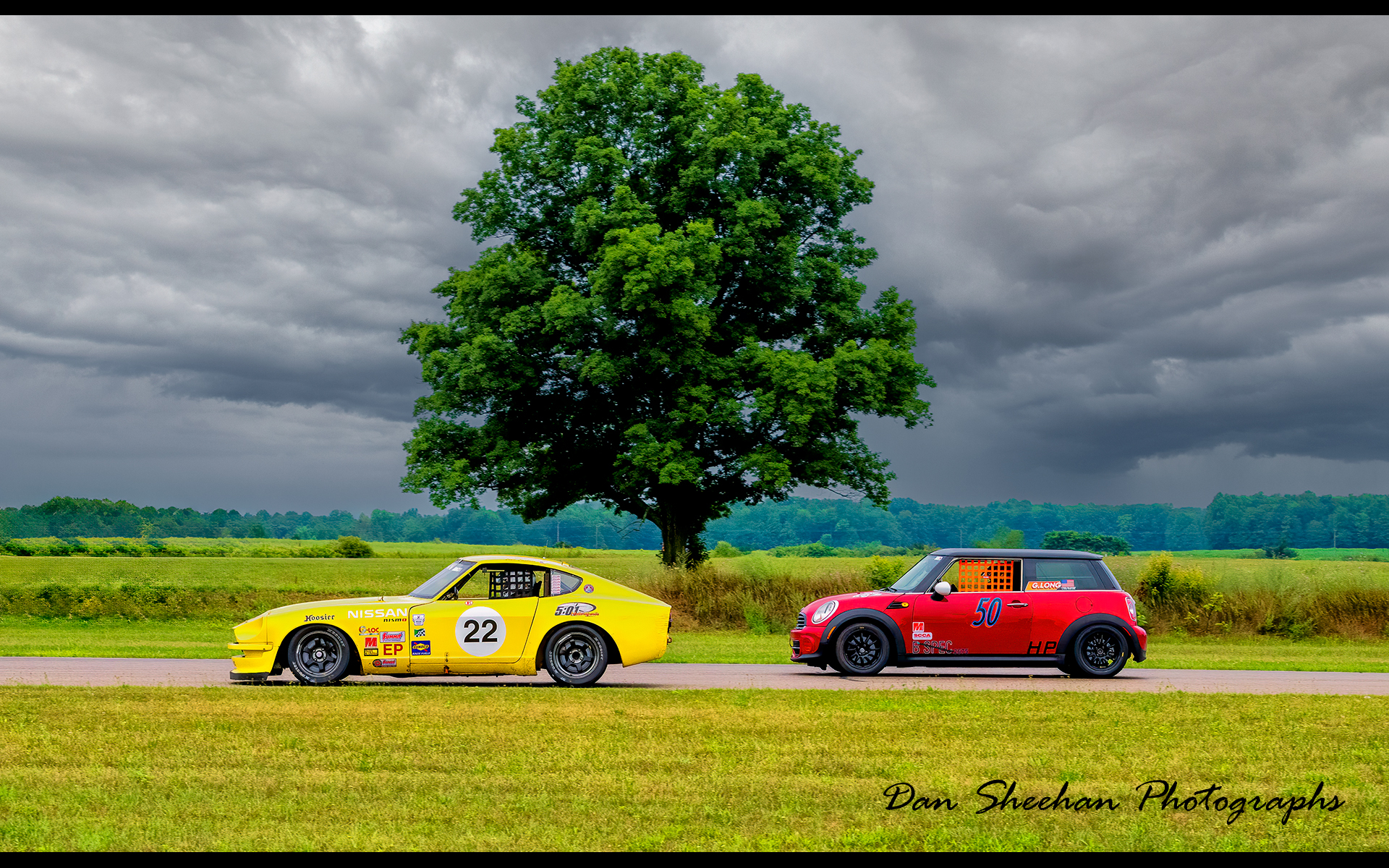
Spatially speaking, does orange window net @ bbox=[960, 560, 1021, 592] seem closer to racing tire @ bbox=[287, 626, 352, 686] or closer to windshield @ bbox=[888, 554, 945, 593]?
windshield @ bbox=[888, 554, 945, 593]

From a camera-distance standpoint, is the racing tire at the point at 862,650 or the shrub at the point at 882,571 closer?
the racing tire at the point at 862,650

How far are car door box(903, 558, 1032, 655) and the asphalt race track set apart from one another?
42cm

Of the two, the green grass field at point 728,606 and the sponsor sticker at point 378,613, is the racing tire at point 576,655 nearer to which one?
the sponsor sticker at point 378,613

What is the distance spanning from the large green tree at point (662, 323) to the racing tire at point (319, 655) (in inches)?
687

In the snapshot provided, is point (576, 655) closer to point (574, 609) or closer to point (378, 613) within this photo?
point (574, 609)

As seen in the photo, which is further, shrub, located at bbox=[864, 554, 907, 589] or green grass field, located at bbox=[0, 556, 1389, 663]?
shrub, located at bbox=[864, 554, 907, 589]

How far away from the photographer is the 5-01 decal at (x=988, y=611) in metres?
15.4

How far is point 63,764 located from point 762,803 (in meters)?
5.15

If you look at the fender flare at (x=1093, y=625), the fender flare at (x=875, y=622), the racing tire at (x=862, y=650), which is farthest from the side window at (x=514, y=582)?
the fender flare at (x=1093, y=625)

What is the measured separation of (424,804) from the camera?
7000 mm

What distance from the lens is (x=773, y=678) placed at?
14977mm

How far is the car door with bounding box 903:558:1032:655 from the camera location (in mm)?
15320

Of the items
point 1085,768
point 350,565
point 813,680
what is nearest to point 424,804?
point 1085,768

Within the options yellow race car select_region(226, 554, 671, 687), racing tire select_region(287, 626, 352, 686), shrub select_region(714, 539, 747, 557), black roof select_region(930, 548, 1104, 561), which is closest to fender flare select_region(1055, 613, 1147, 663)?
black roof select_region(930, 548, 1104, 561)
